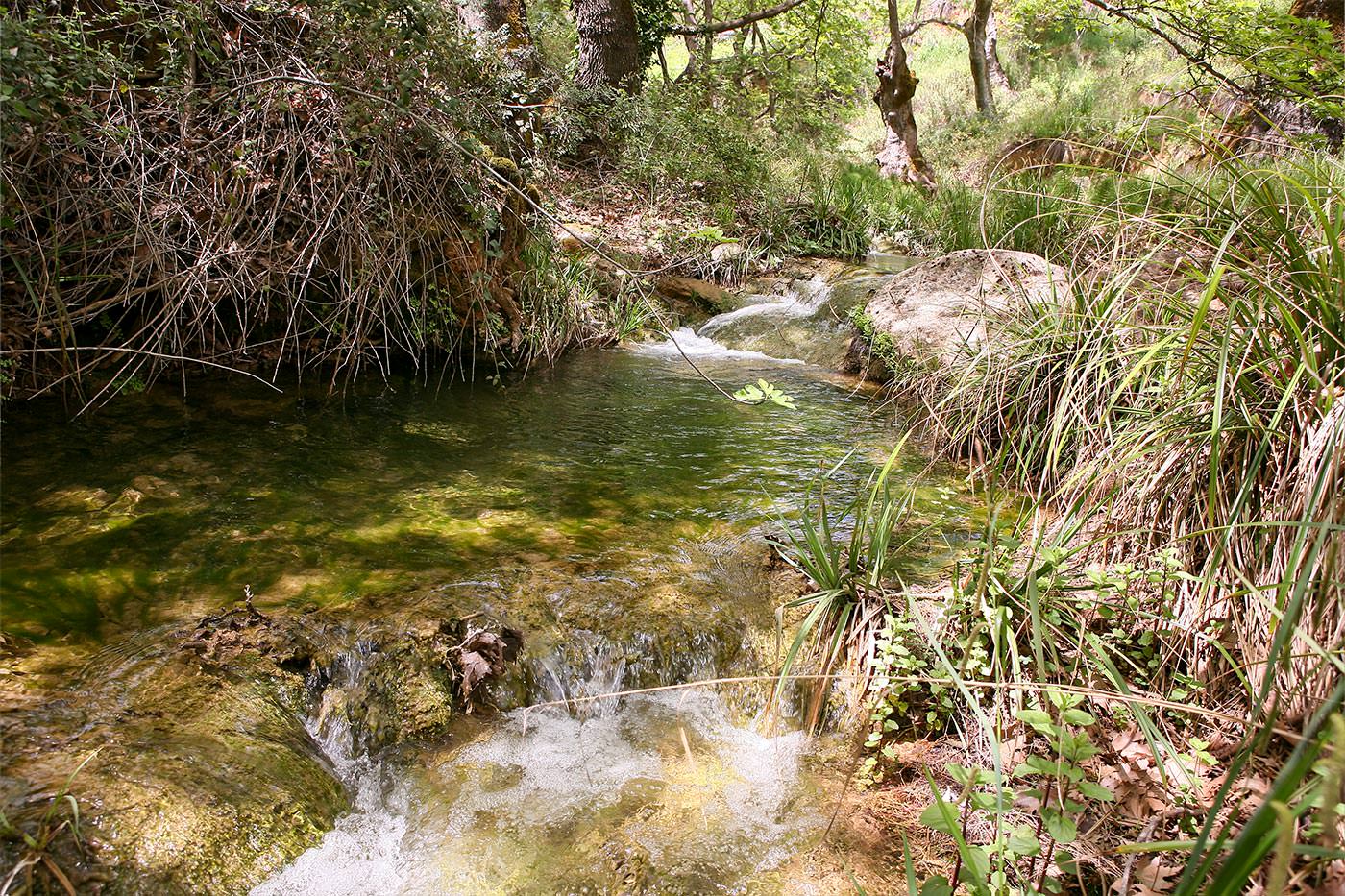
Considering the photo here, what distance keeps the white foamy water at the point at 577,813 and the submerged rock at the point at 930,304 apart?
325 centimetres

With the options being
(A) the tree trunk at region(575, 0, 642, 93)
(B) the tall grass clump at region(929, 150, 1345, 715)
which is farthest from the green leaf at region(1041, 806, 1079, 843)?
(A) the tree trunk at region(575, 0, 642, 93)

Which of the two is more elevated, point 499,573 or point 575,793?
point 499,573

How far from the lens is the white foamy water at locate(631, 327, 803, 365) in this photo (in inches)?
276

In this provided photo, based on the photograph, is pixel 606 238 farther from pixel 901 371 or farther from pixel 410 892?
pixel 410 892

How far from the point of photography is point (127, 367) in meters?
4.33

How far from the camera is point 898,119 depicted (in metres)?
13.5

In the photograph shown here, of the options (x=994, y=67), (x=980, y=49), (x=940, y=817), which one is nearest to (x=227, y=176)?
(x=940, y=817)

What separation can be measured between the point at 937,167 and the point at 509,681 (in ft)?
56.4

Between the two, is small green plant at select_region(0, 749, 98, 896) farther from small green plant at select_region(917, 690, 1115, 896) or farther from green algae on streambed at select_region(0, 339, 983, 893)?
small green plant at select_region(917, 690, 1115, 896)

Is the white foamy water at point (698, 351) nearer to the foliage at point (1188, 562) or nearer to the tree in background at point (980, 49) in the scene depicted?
the foliage at point (1188, 562)

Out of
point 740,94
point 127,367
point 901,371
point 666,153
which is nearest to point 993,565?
point 901,371

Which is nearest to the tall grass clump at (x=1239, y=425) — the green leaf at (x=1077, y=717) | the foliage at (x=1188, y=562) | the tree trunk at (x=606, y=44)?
the foliage at (x=1188, y=562)

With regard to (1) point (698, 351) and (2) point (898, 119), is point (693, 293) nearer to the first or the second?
(1) point (698, 351)

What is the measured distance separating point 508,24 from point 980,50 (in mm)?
12777
